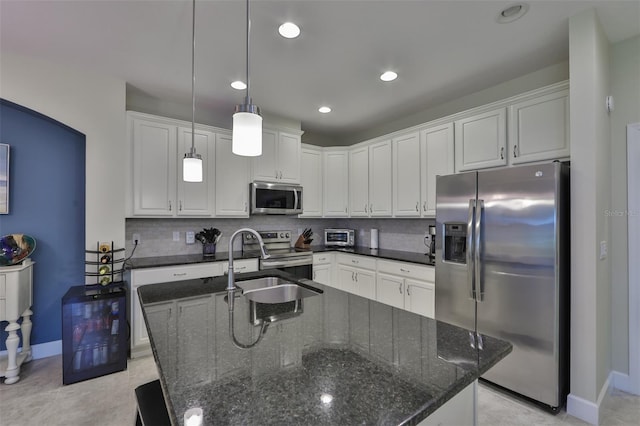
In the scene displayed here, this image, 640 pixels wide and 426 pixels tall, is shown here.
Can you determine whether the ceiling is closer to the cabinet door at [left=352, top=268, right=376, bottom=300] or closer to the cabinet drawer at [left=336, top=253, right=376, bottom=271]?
the cabinet drawer at [left=336, top=253, right=376, bottom=271]

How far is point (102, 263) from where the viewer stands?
2.78 m

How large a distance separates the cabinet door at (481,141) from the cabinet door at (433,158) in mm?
95

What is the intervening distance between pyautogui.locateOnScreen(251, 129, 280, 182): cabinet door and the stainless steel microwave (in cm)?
11

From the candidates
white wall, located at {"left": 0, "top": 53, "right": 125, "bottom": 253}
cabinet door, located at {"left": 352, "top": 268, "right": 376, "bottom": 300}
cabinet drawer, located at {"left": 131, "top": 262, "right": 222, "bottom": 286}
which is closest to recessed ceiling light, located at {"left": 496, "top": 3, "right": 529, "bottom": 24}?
cabinet door, located at {"left": 352, "top": 268, "right": 376, "bottom": 300}

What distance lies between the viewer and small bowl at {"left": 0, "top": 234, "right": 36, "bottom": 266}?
2.62 meters

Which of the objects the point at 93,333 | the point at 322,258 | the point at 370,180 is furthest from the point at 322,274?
the point at 93,333

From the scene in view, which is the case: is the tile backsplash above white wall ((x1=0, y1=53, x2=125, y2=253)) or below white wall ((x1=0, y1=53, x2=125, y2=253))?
below

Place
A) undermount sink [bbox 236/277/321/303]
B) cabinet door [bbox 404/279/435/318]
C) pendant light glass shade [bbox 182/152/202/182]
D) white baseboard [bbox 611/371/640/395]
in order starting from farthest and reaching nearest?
1. cabinet door [bbox 404/279/435/318]
2. white baseboard [bbox 611/371/640/395]
3. undermount sink [bbox 236/277/321/303]
4. pendant light glass shade [bbox 182/152/202/182]

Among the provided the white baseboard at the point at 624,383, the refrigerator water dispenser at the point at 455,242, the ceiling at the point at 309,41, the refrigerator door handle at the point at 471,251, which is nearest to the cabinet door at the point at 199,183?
the ceiling at the point at 309,41

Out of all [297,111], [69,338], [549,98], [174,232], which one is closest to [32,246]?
[69,338]

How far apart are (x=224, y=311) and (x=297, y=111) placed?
3052 millimetres

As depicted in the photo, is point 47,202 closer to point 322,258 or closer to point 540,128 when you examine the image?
point 322,258

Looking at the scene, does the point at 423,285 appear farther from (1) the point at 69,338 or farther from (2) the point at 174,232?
(1) the point at 69,338

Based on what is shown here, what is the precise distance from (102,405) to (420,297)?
2.83 meters
